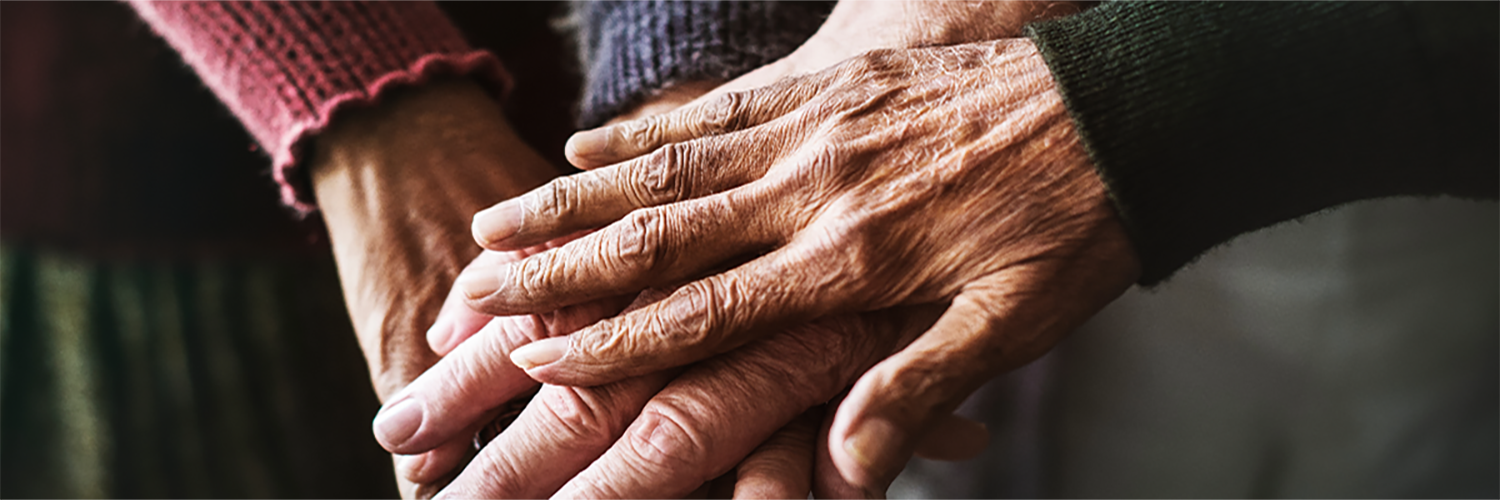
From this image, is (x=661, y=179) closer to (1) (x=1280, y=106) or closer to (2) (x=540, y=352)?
(2) (x=540, y=352)

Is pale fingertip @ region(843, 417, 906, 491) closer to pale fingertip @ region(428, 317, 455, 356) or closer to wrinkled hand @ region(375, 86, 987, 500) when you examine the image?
wrinkled hand @ region(375, 86, 987, 500)

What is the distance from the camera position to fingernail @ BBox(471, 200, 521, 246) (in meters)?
0.47

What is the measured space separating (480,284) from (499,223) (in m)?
0.04

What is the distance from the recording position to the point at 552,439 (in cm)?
47

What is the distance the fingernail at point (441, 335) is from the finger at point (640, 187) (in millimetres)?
115

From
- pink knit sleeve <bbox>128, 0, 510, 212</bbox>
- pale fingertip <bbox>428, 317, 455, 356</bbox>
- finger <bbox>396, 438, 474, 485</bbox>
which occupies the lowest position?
finger <bbox>396, 438, 474, 485</bbox>

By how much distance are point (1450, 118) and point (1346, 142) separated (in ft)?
0.15

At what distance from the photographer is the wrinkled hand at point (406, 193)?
0.63 m

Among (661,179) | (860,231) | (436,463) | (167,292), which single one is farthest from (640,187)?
(167,292)

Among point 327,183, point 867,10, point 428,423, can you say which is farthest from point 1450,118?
point 327,183

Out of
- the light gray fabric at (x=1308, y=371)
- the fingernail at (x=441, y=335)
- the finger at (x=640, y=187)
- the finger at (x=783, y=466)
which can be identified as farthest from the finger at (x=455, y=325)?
the light gray fabric at (x=1308, y=371)

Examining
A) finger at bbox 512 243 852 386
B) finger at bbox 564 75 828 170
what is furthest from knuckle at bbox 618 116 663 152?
finger at bbox 512 243 852 386

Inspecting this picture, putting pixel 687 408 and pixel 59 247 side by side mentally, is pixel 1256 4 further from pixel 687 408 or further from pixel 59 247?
pixel 59 247

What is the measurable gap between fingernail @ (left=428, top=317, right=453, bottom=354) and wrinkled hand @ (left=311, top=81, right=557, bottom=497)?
1.7 inches
